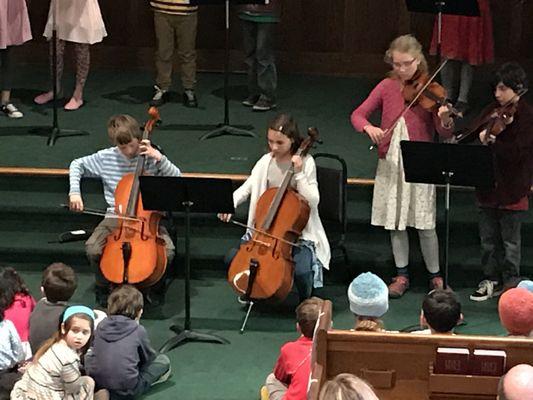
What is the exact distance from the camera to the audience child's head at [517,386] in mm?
4035

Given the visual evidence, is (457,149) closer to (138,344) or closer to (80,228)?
(138,344)

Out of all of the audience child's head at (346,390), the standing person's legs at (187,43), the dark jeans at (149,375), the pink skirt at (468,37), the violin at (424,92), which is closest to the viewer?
the audience child's head at (346,390)

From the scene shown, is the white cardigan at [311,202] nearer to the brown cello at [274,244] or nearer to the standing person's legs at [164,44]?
the brown cello at [274,244]

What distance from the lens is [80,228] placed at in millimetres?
8281

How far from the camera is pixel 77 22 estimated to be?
9375 millimetres

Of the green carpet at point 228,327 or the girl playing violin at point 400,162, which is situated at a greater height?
the girl playing violin at point 400,162

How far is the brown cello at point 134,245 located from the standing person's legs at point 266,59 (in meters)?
2.33

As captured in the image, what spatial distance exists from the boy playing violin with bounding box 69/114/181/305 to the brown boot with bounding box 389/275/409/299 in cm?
140

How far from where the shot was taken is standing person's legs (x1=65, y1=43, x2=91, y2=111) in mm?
9414

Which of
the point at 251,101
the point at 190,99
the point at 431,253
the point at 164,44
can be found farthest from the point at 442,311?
the point at 164,44

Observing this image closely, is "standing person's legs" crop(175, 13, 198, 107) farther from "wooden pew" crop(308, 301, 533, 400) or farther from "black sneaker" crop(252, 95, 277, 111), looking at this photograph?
"wooden pew" crop(308, 301, 533, 400)

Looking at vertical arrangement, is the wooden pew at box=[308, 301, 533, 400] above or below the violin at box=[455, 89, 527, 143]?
below

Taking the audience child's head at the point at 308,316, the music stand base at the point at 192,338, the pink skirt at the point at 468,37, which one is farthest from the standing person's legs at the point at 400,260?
the pink skirt at the point at 468,37

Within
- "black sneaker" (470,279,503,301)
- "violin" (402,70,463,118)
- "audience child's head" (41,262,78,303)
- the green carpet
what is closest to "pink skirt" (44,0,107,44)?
the green carpet
